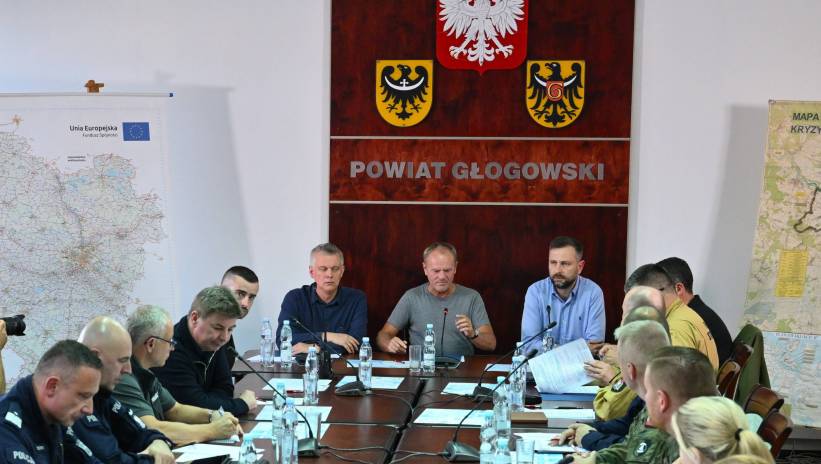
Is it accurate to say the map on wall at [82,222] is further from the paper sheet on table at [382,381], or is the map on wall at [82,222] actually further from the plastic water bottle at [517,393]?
the plastic water bottle at [517,393]

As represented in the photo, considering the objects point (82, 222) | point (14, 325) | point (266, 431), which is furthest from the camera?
point (82, 222)

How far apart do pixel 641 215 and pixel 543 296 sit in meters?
0.97

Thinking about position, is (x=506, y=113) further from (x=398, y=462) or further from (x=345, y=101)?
(x=398, y=462)

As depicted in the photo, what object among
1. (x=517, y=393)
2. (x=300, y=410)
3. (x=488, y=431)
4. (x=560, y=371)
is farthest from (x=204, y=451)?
(x=560, y=371)

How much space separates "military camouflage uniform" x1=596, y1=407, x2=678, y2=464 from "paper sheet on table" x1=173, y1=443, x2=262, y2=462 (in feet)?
3.79

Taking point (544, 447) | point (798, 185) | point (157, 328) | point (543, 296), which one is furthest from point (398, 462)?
point (798, 185)

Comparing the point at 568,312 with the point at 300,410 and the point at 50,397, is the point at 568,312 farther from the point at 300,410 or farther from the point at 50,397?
the point at 50,397

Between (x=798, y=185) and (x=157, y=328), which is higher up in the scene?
(x=798, y=185)

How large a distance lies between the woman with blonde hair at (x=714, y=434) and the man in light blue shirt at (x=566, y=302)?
361cm

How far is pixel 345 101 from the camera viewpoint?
653 centimetres

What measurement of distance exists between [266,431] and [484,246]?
308cm

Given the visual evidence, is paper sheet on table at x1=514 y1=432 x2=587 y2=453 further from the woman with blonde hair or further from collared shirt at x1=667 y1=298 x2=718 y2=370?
the woman with blonde hair

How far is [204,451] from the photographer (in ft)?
11.0

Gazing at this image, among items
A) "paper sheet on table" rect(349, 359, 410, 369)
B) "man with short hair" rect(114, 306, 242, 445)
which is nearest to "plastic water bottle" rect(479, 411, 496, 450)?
"man with short hair" rect(114, 306, 242, 445)
